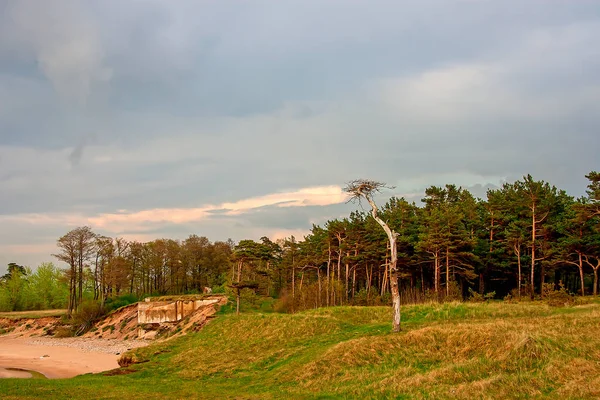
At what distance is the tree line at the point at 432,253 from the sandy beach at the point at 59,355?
11573 mm

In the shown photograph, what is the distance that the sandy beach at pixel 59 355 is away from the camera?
120 feet

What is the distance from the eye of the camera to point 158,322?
182 ft

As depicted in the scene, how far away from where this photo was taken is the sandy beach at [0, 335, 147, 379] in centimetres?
3662

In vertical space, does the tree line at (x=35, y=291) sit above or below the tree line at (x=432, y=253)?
below

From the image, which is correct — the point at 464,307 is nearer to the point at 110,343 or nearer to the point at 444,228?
the point at 444,228

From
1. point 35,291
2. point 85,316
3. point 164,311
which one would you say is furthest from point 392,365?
point 35,291

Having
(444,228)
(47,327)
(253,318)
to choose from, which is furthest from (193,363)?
(47,327)

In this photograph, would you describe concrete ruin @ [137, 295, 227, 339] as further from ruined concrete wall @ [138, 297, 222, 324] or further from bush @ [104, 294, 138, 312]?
bush @ [104, 294, 138, 312]

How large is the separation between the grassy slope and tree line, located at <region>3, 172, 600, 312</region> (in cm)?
1159

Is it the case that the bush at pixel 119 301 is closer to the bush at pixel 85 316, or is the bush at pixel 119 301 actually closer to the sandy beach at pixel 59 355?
the bush at pixel 85 316

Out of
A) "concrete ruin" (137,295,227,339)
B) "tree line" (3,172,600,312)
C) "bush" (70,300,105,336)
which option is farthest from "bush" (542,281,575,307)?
"bush" (70,300,105,336)

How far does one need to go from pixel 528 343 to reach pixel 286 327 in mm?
17824

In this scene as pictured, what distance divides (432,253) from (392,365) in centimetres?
3507

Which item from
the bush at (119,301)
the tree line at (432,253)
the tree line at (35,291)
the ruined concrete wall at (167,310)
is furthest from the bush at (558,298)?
the tree line at (35,291)
